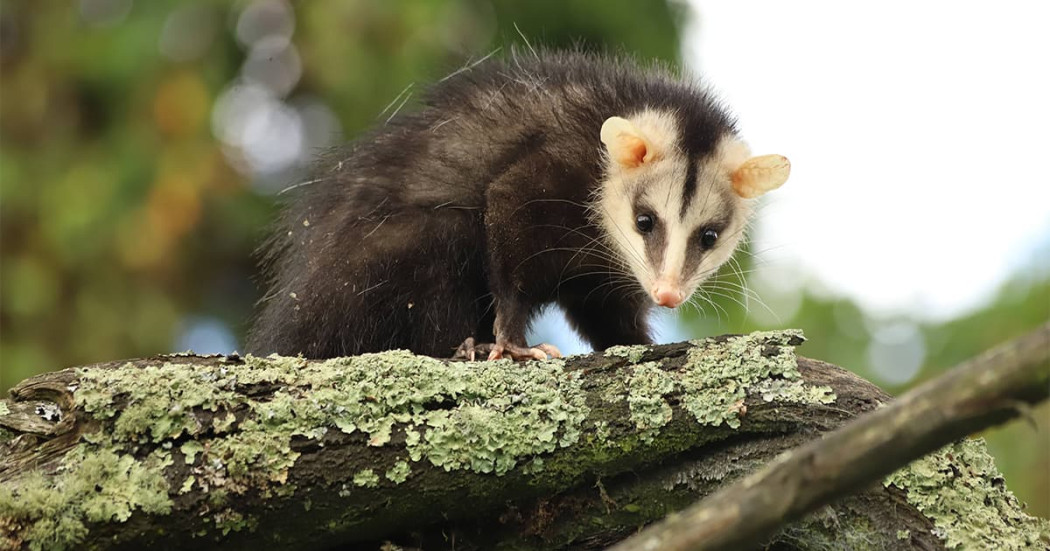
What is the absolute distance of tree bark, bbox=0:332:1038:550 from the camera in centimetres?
291

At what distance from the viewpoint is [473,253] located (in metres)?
4.82

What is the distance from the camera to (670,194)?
4902 mm

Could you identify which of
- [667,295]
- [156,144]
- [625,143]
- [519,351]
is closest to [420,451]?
[519,351]

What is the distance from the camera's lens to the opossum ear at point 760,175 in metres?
4.98

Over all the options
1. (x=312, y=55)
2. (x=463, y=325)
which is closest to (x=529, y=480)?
(x=463, y=325)

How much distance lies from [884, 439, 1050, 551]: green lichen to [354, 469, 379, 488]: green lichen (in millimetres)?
1395

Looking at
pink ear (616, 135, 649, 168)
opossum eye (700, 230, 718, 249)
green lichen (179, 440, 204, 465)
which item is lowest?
green lichen (179, 440, 204, 465)

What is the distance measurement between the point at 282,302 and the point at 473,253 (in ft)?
2.73

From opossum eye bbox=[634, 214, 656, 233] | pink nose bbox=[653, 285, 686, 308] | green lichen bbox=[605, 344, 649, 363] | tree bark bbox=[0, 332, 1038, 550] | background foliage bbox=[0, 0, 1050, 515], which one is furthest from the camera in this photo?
background foliage bbox=[0, 0, 1050, 515]

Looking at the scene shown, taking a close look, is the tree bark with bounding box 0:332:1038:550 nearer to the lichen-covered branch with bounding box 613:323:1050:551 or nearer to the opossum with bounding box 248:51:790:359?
the opossum with bounding box 248:51:790:359

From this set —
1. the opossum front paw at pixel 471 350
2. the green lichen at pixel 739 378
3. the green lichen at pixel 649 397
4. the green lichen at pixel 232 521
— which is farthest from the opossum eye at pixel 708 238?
→ the green lichen at pixel 232 521

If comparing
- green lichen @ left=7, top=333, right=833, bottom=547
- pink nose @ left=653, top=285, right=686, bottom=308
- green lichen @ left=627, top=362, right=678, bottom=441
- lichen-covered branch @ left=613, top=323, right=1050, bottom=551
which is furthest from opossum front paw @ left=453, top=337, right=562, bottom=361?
lichen-covered branch @ left=613, top=323, right=1050, bottom=551

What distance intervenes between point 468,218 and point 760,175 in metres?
1.32

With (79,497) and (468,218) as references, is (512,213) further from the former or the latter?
(79,497)
